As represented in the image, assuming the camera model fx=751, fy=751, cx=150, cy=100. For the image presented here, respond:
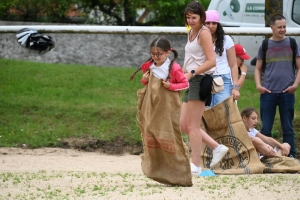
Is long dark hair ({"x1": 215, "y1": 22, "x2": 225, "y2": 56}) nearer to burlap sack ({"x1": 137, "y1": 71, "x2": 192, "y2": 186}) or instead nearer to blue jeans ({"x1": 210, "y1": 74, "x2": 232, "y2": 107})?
blue jeans ({"x1": 210, "y1": 74, "x2": 232, "y2": 107})

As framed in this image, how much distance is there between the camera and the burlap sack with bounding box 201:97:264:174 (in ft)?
26.8

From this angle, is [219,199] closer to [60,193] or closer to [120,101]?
[60,193]

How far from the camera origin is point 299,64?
8836 millimetres

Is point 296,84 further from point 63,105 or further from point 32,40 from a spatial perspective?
point 32,40

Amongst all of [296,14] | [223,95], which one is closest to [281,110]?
[223,95]

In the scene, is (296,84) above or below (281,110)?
above

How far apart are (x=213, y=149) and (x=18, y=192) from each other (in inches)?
89.8

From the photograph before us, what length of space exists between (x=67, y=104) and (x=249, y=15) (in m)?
5.30

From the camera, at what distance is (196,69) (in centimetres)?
728

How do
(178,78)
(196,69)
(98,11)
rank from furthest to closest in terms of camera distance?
(98,11) < (196,69) < (178,78)

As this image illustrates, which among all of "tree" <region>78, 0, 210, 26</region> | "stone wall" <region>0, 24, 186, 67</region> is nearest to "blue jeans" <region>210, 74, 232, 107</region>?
"stone wall" <region>0, 24, 186, 67</region>

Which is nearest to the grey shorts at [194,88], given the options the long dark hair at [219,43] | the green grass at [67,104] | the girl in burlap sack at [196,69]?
the girl in burlap sack at [196,69]

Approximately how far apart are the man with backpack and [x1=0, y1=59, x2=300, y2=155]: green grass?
4.17 feet

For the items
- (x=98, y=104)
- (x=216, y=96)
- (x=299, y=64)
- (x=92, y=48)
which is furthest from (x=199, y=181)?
(x=92, y=48)
